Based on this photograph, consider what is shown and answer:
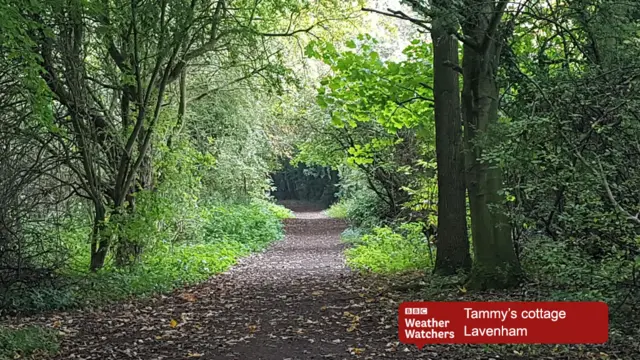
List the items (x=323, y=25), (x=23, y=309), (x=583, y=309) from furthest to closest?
(x=323, y=25)
(x=23, y=309)
(x=583, y=309)

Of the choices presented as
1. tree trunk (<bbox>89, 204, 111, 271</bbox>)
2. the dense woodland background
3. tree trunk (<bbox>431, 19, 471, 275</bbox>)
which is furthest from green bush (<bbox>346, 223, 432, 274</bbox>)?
tree trunk (<bbox>89, 204, 111, 271</bbox>)

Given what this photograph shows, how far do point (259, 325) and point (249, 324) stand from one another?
16 cm

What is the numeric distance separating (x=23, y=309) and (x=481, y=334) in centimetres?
658

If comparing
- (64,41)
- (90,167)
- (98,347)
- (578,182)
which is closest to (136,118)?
(90,167)

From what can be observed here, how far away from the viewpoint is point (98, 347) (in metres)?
6.32

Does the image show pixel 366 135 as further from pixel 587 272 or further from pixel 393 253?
pixel 587 272

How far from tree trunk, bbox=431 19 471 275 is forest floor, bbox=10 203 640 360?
4.05 ft

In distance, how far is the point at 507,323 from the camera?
18.3ft

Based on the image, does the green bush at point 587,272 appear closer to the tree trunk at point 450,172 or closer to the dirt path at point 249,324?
the dirt path at point 249,324

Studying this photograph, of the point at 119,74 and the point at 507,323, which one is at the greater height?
the point at 119,74

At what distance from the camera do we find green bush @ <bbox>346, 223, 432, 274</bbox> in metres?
11.2

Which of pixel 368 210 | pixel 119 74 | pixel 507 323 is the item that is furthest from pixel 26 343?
pixel 368 210

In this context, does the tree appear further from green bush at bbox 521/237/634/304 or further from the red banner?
green bush at bbox 521/237/634/304

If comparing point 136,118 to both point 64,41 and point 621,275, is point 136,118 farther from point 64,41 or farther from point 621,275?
point 621,275
